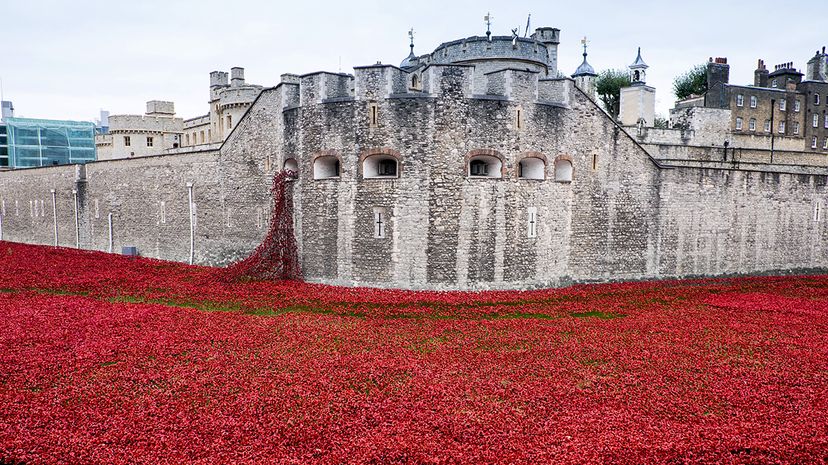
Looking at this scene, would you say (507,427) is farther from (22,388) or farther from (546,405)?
(22,388)

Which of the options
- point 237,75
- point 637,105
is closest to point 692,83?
point 637,105

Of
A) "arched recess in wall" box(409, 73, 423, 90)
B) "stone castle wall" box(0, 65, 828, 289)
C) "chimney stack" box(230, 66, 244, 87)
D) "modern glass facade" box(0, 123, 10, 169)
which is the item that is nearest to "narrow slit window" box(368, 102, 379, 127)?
"stone castle wall" box(0, 65, 828, 289)

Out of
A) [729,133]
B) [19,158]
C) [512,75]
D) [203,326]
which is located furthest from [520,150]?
[19,158]

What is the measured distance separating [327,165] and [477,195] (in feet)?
18.1

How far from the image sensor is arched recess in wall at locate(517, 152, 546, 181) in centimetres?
1867

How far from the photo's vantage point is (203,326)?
43.9ft

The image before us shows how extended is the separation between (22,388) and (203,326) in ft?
14.7

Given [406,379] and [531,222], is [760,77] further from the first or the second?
[406,379]

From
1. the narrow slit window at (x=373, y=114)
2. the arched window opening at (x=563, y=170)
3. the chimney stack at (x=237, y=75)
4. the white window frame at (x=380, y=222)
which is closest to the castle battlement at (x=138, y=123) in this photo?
the chimney stack at (x=237, y=75)

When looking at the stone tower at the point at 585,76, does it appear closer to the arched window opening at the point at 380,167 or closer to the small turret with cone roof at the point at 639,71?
the small turret with cone roof at the point at 639,71

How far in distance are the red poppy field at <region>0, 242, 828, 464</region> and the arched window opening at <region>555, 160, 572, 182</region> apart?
4410 mm

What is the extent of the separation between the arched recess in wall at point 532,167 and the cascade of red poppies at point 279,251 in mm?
8123

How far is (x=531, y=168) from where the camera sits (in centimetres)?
1917

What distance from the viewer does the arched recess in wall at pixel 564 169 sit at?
1952 centimetres
